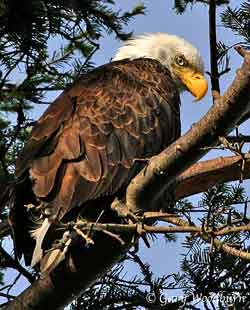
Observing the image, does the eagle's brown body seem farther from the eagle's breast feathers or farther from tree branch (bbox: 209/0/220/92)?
tree branch (bbox: 209/0/220/92)

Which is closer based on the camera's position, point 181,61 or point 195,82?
point 195,82

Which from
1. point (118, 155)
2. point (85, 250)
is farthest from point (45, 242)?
point (118, 155)

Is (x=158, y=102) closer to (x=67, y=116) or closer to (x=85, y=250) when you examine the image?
(x=67, y=116)

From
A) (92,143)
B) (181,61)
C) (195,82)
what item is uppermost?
(181,61)

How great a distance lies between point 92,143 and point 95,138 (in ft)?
0.13

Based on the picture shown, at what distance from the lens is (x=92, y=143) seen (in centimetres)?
472

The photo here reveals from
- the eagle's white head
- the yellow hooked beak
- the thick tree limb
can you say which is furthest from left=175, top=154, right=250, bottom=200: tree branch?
the thick tree limb

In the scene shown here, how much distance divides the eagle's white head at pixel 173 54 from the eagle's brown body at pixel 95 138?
1.62ft

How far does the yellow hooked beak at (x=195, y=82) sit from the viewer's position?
18.5 ft

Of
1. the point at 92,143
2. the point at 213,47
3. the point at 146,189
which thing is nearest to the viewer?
the point at 146,189

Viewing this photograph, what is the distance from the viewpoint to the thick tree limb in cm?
332

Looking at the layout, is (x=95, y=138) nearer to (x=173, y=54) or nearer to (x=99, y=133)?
(x=99, y=133)

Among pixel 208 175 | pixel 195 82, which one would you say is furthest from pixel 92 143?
pixel 195 82

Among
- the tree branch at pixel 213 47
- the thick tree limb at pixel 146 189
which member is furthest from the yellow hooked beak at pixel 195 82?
the thick tree limb at pixel 146 189
